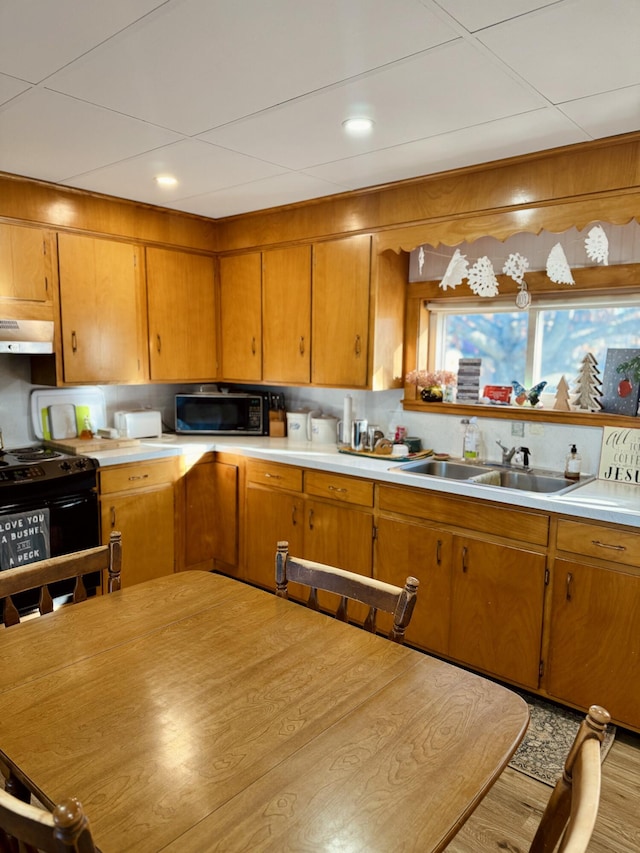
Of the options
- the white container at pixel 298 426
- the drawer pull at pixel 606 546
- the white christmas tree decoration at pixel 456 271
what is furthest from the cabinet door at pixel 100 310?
the drawer pull at pixel 606 546

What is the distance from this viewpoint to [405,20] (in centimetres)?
157

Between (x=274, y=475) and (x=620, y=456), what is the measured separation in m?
1.81

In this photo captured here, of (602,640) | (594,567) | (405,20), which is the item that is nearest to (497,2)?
(405,20)

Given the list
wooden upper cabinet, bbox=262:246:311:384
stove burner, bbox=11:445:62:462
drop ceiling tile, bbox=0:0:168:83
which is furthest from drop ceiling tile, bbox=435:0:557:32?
stove burner, bbox=11:445:62:462

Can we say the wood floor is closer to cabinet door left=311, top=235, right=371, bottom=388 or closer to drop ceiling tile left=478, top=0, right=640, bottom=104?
cabinet door left=311, top=235, right=371, bottom=388

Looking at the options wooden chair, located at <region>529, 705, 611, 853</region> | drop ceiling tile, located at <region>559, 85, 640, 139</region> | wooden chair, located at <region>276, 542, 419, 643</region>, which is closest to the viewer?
wooden chair, located at <region>529, 705, 611, 853</region>

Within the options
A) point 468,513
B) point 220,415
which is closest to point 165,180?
point 220,415

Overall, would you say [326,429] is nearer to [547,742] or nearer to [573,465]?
[573,465]

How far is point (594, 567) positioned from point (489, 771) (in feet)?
4.86

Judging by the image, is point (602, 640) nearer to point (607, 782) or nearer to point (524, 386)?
point (607, 782)

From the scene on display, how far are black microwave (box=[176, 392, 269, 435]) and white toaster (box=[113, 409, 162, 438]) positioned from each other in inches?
6.7

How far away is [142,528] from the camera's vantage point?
3486mm

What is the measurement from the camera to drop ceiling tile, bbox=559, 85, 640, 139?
2.01 meters

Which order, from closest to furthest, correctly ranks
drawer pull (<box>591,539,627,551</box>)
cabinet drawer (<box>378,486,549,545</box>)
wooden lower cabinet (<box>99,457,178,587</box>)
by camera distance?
drawer pull (<box>591,539,627,551</box>)
cabinet drawer (<box>378,486,549,545</box>)
wooden lower cabinet (<box>99,457,178,587</box>)
